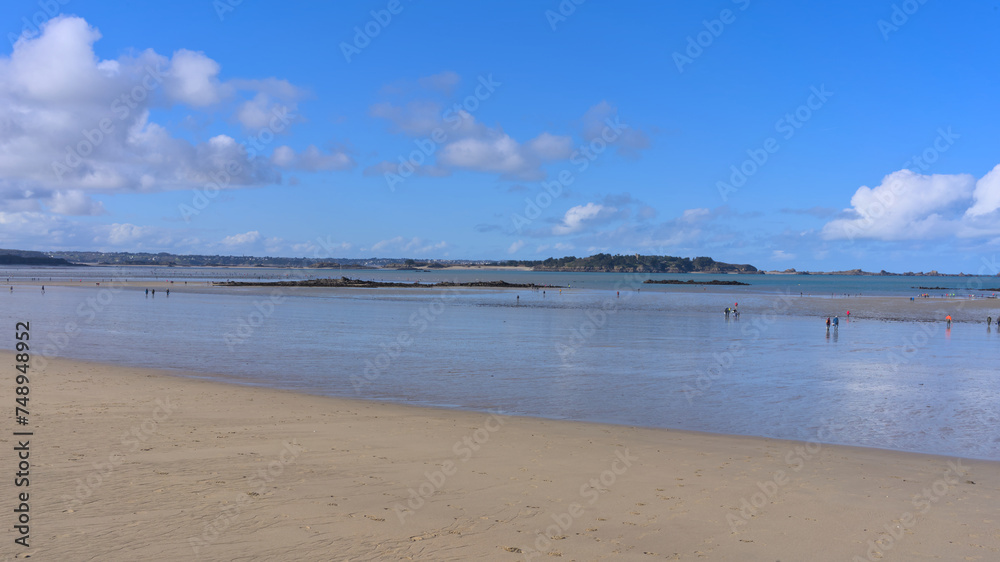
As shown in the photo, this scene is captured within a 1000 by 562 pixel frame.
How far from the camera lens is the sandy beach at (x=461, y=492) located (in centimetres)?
713

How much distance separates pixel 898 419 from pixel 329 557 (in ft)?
46.6

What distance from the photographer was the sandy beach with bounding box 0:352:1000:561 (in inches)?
281

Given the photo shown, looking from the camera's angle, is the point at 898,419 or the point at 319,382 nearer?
the point at 898,419

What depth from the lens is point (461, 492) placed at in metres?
8.99

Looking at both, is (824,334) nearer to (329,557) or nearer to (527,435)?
(527,435)

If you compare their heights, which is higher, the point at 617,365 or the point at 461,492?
the point at 617,365

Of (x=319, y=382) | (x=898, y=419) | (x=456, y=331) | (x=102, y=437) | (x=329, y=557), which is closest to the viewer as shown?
(x=329, y=557)

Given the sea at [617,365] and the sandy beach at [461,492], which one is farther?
the sea at [617,365]

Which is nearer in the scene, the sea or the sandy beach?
the sandy beach

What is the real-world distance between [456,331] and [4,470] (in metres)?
27.1

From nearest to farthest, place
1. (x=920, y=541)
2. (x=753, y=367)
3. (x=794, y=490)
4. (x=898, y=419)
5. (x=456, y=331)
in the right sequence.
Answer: (x=920, y=541) → (x=794, y=490) → (x=898, y=419) → (x=753, y=367) → (x=456, y=331)

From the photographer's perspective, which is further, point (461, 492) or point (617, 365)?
point (617, 365)

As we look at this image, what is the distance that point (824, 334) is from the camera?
37906 millimetres

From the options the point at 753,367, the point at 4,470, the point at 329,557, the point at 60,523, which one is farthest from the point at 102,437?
the point at 753,367
